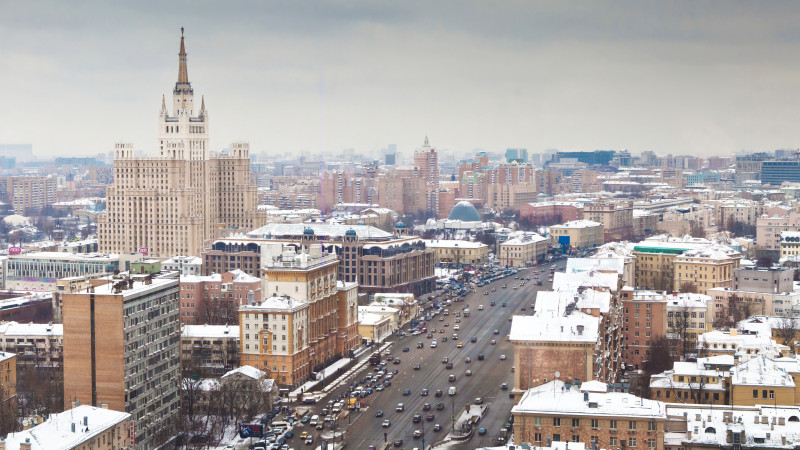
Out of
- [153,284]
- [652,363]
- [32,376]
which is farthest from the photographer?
[652,363]

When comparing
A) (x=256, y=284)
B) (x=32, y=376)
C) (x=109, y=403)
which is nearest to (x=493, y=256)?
(x=256, y=284)

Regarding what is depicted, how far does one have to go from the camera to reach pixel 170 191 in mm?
96312

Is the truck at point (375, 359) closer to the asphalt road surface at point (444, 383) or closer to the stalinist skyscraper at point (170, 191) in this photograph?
the asphalt road surface at point (444, 383)

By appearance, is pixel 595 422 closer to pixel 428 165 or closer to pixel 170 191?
pixel 170 191

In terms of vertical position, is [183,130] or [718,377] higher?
[183,130]

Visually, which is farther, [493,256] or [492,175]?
[492,175]

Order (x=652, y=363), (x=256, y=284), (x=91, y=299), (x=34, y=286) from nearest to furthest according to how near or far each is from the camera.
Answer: (x=91, y=299) → (x=652, y=363) → (x=256, y=284) → (x=34, y=286)

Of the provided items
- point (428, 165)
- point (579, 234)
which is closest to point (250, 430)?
point (579, 234)

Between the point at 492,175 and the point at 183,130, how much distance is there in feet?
312

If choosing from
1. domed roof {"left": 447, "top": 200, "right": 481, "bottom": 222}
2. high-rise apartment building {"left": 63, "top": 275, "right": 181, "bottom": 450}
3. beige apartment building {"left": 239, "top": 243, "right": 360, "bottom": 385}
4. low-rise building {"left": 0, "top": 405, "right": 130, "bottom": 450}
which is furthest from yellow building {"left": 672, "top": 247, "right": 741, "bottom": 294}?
domed roof {"left": 447, "top": 200, "right": 481, "bottom": 222}

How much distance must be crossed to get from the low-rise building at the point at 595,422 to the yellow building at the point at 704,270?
41.9 meters

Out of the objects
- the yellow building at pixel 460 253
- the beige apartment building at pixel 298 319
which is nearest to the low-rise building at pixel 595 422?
the beige apartment building at pixel 298 319

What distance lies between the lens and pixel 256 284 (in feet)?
244

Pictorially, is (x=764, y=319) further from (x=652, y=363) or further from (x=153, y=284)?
(x=153, y=284)
